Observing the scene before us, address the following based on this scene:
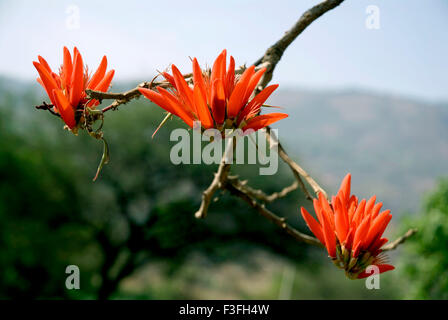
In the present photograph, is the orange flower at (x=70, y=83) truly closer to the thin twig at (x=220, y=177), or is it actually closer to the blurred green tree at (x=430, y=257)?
the thin twig at (x=220, y=177)

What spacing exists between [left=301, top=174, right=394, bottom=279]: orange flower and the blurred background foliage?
484 cm

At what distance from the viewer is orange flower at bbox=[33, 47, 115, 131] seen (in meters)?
0.27

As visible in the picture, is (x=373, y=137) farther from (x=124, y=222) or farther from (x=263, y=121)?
(x=263, y=121)

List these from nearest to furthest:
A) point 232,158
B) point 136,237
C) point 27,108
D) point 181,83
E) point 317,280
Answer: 1. point 181,83
2. point 232,158
3. point 136,237
4. point 27,108
5. point 317,280

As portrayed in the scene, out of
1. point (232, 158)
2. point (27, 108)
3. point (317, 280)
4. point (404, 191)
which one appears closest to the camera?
point (232, 158)

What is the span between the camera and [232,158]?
0.36 m

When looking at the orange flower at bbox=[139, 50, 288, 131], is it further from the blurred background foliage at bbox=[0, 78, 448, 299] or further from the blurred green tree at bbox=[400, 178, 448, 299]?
the blurred background foliage at bbox=[0, 78, 448, 299]

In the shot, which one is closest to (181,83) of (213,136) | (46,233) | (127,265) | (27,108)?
(213,136)

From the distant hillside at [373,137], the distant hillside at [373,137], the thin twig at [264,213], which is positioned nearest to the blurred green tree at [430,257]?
the thin twig at [264,213]

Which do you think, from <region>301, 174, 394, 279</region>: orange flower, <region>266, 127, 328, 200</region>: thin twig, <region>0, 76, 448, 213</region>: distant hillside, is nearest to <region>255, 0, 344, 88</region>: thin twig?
<region>266, 127, 328, 200</region>: thin twig

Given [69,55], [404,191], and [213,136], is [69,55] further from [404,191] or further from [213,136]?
[404,191]

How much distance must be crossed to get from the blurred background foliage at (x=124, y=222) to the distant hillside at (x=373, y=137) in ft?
12.6

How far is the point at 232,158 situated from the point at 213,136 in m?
0.11

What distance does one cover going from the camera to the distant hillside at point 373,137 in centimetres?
1277
